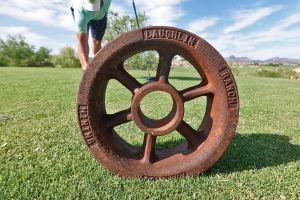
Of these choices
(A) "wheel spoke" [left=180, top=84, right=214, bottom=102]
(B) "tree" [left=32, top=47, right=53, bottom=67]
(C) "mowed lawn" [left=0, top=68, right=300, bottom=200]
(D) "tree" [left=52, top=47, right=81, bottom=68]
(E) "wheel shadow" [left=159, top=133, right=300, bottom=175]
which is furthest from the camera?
(B) "tree" [left=32, top=47, right=53, bottom=67]

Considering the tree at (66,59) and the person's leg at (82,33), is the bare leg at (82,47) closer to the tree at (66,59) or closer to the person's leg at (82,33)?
the person's leg at (82,33)

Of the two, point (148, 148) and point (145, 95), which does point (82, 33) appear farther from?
point (148, 148)

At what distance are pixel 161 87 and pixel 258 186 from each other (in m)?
1.30

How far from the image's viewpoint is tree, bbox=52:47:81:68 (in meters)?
70.1

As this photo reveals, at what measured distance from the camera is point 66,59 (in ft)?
235

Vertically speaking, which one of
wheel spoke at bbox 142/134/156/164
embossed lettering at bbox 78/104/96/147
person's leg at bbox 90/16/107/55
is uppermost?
person's leg at bbox 90/16/107/55

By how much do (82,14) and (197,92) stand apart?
1833 millimetres

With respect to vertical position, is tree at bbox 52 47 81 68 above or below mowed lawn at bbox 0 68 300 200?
below

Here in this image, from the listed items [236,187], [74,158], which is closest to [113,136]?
[74,158]

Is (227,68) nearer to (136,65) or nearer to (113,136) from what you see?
(113,136)

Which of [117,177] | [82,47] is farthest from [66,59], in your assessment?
[117,177]

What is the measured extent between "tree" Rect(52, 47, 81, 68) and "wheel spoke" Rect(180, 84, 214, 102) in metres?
68.2

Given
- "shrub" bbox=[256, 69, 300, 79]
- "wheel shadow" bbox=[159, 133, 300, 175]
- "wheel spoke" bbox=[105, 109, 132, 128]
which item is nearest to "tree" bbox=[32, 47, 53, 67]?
"shrub" bbox=[256, 69, 300, 79]

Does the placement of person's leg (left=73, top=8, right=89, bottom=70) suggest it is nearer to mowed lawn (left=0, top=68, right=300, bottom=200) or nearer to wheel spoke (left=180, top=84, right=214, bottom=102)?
mowed lawn (left=0, top=68, right=300, bottom=200)
